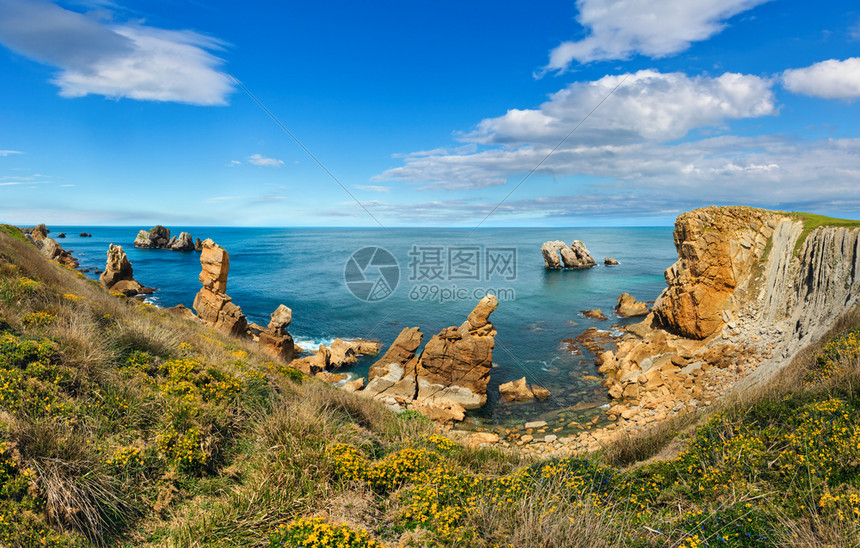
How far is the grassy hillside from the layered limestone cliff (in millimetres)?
11761

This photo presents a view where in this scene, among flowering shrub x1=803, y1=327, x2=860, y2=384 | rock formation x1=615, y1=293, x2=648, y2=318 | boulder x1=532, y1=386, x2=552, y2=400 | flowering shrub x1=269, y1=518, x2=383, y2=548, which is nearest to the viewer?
flowering shrub x1=269, y1=518, x2=383, y2=548

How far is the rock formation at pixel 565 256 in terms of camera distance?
238 ft

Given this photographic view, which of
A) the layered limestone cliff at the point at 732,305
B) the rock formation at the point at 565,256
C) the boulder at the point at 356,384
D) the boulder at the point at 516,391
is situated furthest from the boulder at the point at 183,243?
the layered limestone cliff at the point at 732,305

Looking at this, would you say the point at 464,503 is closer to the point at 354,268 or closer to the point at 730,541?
the point at 730,541

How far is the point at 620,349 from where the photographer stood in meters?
26.2

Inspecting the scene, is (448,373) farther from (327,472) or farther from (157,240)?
(157,240)

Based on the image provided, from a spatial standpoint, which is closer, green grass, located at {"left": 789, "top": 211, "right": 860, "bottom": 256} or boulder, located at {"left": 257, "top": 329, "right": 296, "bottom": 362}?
green grass, located at {"left": 789, "top": 211, "right": 860, "bottom": 256}

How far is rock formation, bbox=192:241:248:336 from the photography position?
83.6ft

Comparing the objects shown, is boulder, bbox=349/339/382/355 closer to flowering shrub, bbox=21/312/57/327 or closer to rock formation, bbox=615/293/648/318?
flowering shrub, bbox=21/312/57/327

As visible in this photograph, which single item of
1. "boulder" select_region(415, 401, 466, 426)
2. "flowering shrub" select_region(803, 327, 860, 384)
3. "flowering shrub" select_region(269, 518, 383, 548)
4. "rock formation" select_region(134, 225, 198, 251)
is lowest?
"boulder" select_region(415, 401, 466, 426)

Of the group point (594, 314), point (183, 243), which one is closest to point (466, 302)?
point (594, 314)

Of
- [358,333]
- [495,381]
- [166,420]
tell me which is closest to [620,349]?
[495,381]

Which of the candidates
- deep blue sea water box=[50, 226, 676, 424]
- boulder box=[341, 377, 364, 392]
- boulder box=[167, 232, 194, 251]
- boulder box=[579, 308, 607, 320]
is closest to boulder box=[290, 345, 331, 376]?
deep blue sea water box=[50, 226, 676, 424]

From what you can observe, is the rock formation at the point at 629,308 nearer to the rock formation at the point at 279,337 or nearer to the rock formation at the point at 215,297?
the rock formation at the point at 279,337
